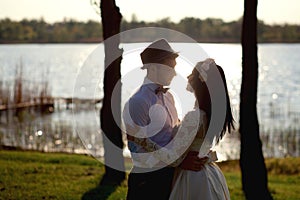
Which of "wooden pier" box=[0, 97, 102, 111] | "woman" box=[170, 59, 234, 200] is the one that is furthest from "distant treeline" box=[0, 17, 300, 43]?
"woman" box=[170, 59, 234, 200]

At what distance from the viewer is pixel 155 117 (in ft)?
15.9

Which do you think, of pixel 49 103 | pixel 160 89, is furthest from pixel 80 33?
pixel 160 89

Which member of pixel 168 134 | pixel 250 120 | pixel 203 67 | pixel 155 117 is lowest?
pixel 250 120

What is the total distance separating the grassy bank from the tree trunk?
0.30 meters

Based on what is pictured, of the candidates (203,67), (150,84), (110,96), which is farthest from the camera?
(110,96)

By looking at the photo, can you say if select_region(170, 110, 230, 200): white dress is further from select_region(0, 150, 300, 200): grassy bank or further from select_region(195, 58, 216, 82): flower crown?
select_region(0, 150, 300, 200): grassy bank

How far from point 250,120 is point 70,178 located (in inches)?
105

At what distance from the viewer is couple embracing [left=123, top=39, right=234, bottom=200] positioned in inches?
190

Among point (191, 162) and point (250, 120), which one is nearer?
point (191, 162)

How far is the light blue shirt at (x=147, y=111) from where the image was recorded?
4836 millimetres

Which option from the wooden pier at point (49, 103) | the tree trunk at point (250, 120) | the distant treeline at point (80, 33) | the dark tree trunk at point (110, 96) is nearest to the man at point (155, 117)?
the tree trunk at point (250, 120)

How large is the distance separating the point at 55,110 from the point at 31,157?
504 inches

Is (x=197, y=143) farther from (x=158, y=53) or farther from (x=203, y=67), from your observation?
(x=158, y=53)

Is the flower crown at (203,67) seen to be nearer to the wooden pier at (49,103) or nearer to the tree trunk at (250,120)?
the tree trunk at (250,120)
